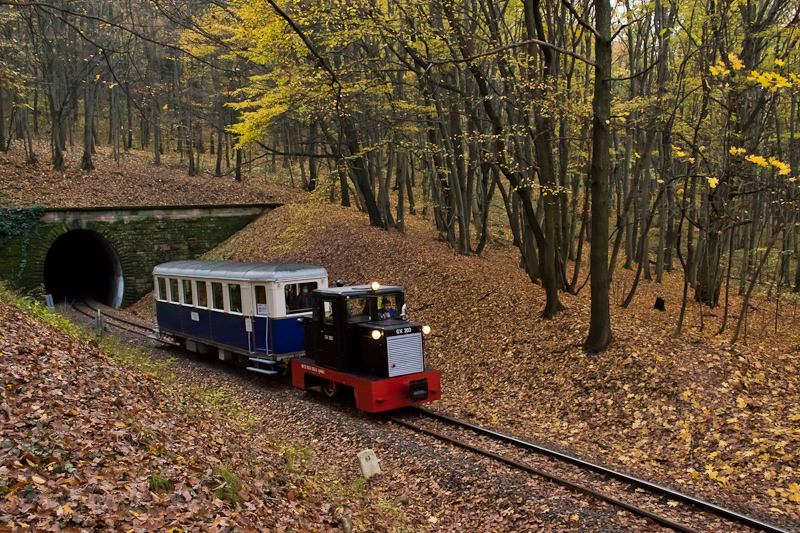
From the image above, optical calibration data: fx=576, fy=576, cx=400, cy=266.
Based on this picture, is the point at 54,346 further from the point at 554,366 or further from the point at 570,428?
the point at 554,366

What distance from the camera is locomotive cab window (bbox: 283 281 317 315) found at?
12.8 m

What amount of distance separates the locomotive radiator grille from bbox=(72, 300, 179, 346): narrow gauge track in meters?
10.4

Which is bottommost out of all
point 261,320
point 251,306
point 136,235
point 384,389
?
point 384,389

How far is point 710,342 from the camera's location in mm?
10453

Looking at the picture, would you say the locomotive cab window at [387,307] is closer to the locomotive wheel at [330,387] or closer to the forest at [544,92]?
the locomotive wheel at [330,387]

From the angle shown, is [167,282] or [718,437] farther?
[167,282]

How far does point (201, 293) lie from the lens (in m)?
15.2

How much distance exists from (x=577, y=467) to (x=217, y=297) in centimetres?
994

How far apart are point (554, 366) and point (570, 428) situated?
2.18 meters

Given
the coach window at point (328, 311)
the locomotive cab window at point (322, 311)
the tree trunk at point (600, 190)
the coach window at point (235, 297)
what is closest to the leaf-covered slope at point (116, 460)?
the coach window at point (328, 311)

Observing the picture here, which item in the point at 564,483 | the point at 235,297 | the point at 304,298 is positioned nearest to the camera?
the point at 564,483

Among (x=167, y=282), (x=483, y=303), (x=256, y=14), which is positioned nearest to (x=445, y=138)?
(x=483, y=303)

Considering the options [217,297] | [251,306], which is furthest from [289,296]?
[217,297]

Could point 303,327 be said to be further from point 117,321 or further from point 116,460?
point 117,321
